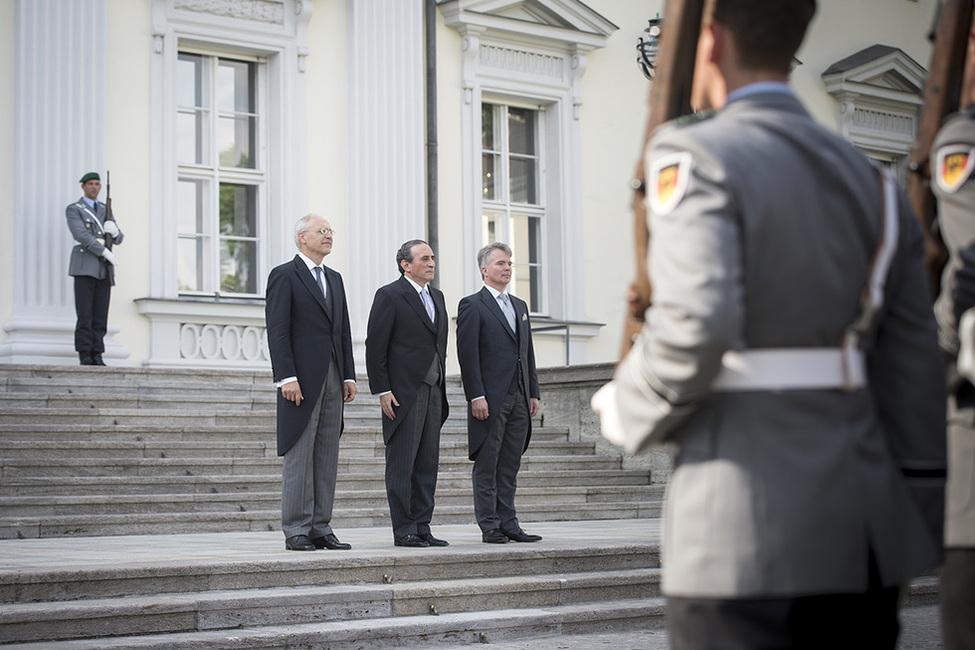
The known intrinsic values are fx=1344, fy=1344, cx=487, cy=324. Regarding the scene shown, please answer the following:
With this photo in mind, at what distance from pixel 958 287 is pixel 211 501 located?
7908 mm

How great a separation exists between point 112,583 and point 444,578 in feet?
6.04

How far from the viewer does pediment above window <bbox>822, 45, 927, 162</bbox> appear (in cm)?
1981

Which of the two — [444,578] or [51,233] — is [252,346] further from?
[444,578]

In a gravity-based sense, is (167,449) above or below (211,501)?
above

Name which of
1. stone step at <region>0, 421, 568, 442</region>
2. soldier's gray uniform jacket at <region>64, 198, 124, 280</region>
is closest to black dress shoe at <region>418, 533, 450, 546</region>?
stone step at <region>0, 421, 568, 442</region>

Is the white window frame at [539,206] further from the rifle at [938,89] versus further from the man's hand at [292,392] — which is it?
the rifle at [938,89]

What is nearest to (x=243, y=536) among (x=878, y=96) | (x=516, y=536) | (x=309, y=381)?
(x=309, y=381)

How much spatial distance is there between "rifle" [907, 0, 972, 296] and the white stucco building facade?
11.2 meters

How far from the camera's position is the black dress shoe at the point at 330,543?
7801mm

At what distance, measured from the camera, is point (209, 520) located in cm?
965

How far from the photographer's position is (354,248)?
15461 millimetres

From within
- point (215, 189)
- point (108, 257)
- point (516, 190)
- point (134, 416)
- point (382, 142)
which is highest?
point (382, 142)

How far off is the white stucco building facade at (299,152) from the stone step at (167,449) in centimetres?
292

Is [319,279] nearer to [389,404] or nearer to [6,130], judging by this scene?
[389,404]
